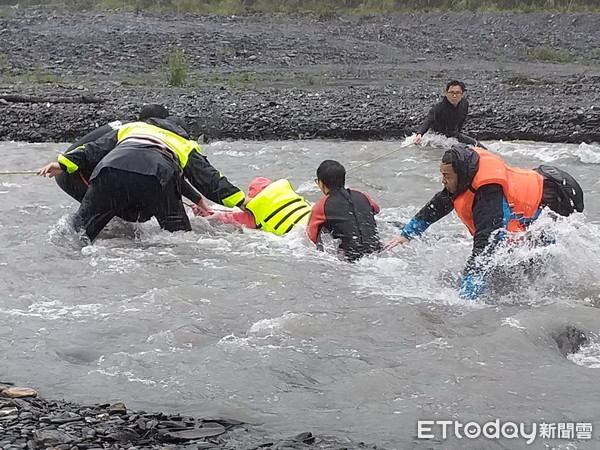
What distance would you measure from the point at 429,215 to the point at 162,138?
8.40ft

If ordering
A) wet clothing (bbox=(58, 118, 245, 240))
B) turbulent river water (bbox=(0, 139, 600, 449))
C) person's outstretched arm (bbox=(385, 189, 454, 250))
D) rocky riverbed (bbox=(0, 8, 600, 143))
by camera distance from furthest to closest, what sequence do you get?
rocky riverbed (bbox=(0, 8, 600, 143)) < wet clothing (bbox=(58, 118, 245, 240)) < person's outstretched arm (bbox=(385, 189, 454, 250)) < turbulent river water (bbox=(0, 139, 600, 449))

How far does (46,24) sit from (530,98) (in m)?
17.5

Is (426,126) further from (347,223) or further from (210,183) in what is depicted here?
(347,223)

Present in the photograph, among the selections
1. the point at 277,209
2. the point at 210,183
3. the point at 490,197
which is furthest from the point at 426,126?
the point at 490,197

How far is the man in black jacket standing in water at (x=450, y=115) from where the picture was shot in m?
12.1

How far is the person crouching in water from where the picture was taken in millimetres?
7527

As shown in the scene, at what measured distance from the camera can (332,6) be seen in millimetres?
34969

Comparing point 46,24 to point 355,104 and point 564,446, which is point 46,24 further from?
point 564,446

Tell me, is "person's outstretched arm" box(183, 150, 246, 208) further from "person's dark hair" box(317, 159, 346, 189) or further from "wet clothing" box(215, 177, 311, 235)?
"person's dark hair" box(317, 159, 346, 189)

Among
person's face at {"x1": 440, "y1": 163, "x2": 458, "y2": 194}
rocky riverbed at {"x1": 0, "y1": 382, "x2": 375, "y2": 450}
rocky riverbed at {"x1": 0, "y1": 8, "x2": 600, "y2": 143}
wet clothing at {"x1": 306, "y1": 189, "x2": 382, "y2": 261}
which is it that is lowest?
rocky riverbed at {"x1": 0, "y1": 8, "x2": 600, "y2": 143}

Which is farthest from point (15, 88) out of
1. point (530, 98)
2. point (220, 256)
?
point (220, 256)

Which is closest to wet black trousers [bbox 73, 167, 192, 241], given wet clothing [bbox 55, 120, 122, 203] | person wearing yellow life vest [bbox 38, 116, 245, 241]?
person wearing yellow life vest [bbox 38, 116, 245, 241]

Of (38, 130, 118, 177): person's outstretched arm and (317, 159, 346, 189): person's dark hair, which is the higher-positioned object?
(317, 159, 346, 189): person's dark hair

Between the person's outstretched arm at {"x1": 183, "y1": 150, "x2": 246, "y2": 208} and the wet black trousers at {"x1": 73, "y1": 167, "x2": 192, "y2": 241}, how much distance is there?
209 mm
